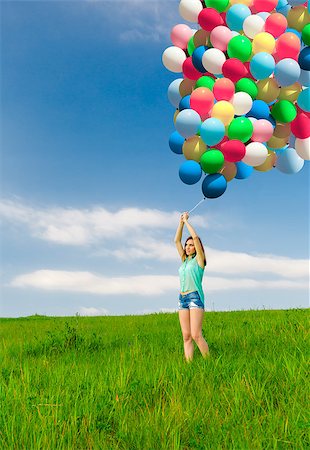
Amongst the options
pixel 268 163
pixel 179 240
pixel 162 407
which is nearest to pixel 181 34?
pixel 268 163

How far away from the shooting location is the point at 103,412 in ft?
13.1

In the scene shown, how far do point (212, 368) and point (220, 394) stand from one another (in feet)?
3.08

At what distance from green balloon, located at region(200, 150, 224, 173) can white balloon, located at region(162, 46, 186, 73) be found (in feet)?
5.25

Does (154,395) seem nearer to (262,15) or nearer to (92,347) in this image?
(92,347)

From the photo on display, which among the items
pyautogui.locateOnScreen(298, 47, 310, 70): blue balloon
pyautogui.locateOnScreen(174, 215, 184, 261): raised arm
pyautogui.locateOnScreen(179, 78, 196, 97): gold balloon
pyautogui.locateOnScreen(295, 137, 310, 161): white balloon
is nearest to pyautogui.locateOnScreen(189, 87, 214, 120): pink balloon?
pyautogui.locateOnScreen(179, 78, 196, 97): gold balloon

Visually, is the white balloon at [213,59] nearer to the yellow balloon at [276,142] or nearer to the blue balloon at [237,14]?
the blue balloon at [237,14]

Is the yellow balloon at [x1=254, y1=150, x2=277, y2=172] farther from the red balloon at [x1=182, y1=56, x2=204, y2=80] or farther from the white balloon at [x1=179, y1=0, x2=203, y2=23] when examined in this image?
the white balloon at [x1=179, y1=0, x2=203, y2=23]

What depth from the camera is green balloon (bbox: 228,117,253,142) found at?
5.77 m

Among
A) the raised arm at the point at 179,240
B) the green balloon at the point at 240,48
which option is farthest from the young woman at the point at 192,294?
the green balloon at the point at 240,48

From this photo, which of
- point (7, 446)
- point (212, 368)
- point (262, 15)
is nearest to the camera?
point (7, 446)

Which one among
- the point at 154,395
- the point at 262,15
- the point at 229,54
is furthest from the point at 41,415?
the point at 262,15

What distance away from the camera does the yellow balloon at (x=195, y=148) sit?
6152 millimetres

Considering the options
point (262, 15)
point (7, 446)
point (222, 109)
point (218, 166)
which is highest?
point (262, 15)

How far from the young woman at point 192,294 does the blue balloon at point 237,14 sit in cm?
256
